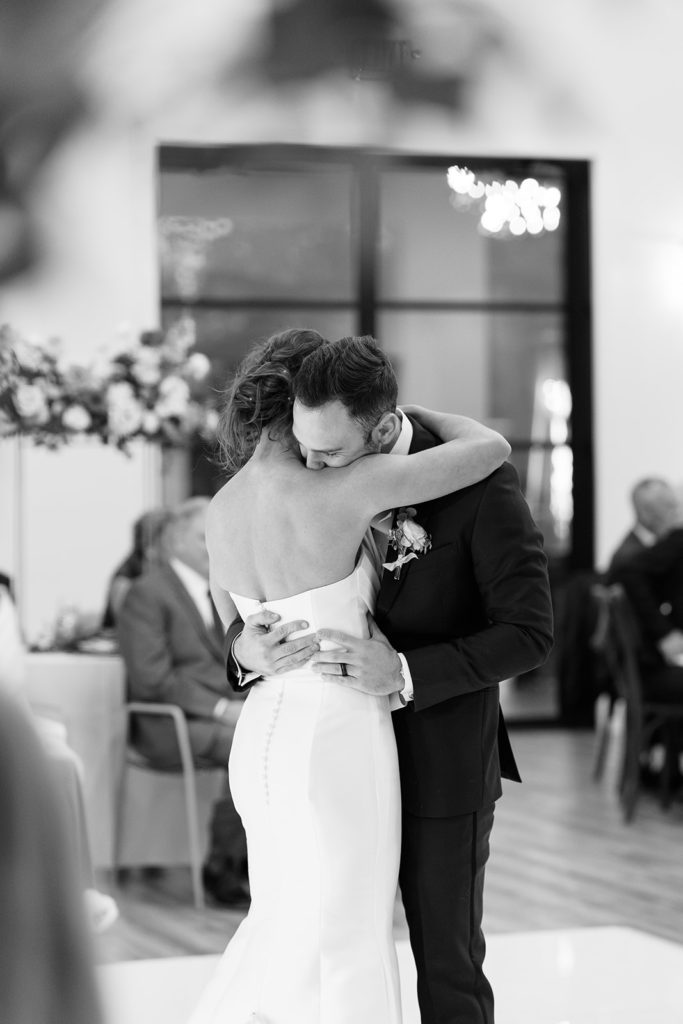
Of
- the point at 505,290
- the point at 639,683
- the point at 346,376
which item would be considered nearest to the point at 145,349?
the point at 639,683

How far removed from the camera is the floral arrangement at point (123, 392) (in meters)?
3.96

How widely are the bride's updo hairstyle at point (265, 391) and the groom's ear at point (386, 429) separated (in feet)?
0.41

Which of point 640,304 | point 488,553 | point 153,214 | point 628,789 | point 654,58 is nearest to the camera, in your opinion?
point 488,553

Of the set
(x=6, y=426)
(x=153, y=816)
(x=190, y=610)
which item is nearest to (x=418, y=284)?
(x=190, y=610)

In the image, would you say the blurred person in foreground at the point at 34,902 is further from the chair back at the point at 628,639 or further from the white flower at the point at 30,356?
the chair back at the point at 628,639

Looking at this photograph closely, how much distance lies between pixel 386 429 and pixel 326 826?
0.56 meters

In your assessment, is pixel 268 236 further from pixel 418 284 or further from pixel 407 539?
pixel 407 539

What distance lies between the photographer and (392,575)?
1773 millimetres

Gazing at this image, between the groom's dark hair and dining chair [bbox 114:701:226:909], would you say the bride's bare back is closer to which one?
the groom's dark hair

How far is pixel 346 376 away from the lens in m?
1.61

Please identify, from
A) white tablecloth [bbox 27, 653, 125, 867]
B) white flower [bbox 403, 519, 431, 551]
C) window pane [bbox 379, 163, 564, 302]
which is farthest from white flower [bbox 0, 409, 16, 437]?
window pane [bbox 379, 163, 564, 302]

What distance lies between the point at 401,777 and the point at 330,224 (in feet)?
19.9

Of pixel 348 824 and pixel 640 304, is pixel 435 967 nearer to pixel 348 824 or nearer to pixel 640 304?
pixel 348 824

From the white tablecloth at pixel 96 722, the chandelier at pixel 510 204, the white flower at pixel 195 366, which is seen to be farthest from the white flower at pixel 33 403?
the chandelier at pixel 510 204
